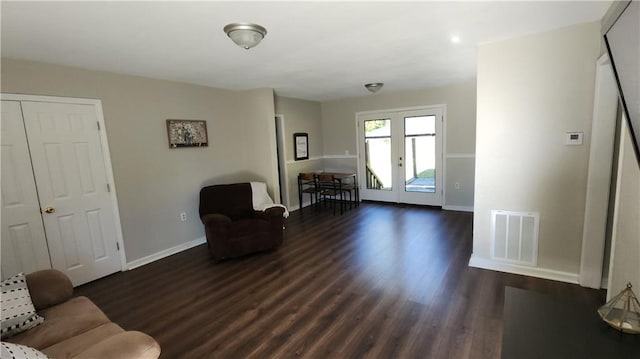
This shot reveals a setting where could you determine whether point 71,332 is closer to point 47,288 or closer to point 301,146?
point 47,288

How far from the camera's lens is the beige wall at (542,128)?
2502 mm

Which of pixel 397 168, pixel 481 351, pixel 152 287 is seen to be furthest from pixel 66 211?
pixel 397 168

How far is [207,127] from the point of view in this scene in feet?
13.8

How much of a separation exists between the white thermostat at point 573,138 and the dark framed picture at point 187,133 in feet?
13.7

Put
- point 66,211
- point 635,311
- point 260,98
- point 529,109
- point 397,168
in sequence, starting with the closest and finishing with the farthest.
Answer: point 635,311 → point 529,109 → point 66,211 → point 260,98 → point 397,168

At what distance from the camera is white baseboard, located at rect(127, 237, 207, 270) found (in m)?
3.54

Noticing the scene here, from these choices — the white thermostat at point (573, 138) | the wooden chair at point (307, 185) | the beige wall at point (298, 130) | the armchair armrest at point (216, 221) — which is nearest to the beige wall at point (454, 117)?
the beige wall at point (298, 130)

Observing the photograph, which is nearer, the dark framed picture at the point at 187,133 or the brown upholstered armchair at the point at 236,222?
the brown upholstered armchair at the point at 236,222

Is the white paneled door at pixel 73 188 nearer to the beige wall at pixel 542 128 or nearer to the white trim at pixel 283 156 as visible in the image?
the white trim at pixel 283 156

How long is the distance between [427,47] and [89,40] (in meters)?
2.93

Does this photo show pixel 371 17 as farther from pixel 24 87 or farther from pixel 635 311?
pixel 24 87

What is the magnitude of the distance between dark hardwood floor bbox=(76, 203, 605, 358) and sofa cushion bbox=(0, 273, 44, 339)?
0.75m

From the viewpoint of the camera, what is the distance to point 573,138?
256cm

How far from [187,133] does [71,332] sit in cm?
275
